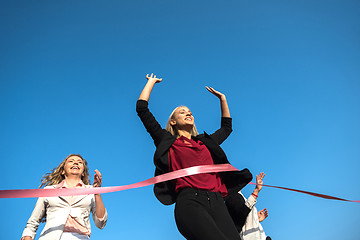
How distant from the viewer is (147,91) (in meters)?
4.76

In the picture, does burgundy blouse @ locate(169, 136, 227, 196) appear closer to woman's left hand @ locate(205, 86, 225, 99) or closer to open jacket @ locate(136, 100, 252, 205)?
open jacket @ locate(136, 100, 252, 205)

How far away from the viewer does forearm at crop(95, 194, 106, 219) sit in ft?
15.8

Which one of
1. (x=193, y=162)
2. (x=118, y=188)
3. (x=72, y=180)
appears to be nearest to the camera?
(x=193, y=162)

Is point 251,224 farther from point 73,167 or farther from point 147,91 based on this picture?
point 73,167

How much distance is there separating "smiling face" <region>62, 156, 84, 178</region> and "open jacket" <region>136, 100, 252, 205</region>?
189cm

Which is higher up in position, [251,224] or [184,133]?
[184,133]

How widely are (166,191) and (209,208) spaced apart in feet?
2.57

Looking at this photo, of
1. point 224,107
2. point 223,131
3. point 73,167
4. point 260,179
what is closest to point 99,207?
point 73,167

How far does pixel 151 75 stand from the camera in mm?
5176

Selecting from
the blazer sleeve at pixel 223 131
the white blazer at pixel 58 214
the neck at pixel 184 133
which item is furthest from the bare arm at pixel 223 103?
the white blazer at pixel 58 214

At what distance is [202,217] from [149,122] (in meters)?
1.65

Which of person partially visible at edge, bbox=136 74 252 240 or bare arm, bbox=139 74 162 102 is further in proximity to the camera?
bare arm, bbox=139 74 162 102

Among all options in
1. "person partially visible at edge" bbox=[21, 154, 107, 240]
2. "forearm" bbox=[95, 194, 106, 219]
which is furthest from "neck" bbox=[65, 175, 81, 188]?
"forearm" bbox=[95, 194, 106, 219]

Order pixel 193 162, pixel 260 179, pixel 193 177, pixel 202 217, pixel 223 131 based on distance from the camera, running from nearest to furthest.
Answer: pixel 202 217 < pixel 193 177 < pixel 193 162 < pixel 223 131 < pixel 260 179
